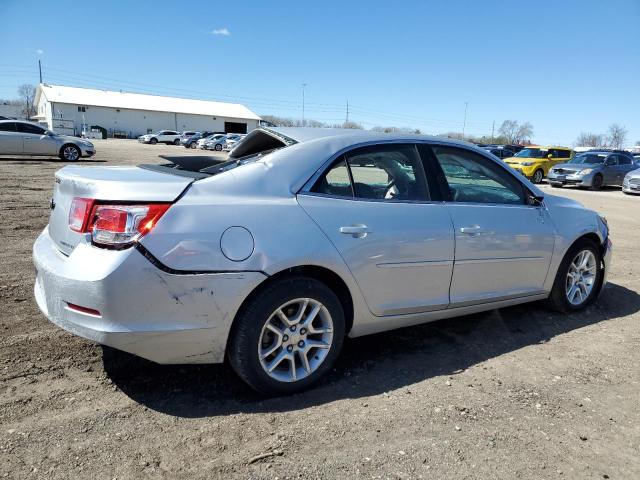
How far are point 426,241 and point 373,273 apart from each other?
0.48m

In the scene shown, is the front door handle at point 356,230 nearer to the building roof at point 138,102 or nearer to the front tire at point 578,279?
the front tire at point 578,279

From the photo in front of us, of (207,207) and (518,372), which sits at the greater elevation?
(207,207)

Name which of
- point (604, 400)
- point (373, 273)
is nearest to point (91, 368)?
point (373, 273)

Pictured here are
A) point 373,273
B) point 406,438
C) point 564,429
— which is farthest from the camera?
point 373,273

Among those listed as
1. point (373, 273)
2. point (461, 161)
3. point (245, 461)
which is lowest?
point (245, 461)

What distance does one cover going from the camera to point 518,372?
3.57 metres

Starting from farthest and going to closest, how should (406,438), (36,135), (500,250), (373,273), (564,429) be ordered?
1. (36,135)
2. (500,250)
3. (373,273)
4. (564,429)
5. (406,438)

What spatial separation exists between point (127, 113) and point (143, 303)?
258 ft

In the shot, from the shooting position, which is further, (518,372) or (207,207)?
(518,372)

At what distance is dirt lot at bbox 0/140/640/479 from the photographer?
2479 millimetres

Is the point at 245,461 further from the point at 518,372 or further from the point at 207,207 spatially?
the point at 518,372

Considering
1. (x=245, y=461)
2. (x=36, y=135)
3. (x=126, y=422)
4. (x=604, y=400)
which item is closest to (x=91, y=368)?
(x=126, y=422)

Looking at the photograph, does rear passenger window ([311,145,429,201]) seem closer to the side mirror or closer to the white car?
the side mirror

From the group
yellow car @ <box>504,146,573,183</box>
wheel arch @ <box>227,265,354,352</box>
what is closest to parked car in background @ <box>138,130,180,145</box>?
yellow car @ <box>504,146,573,183</box>
